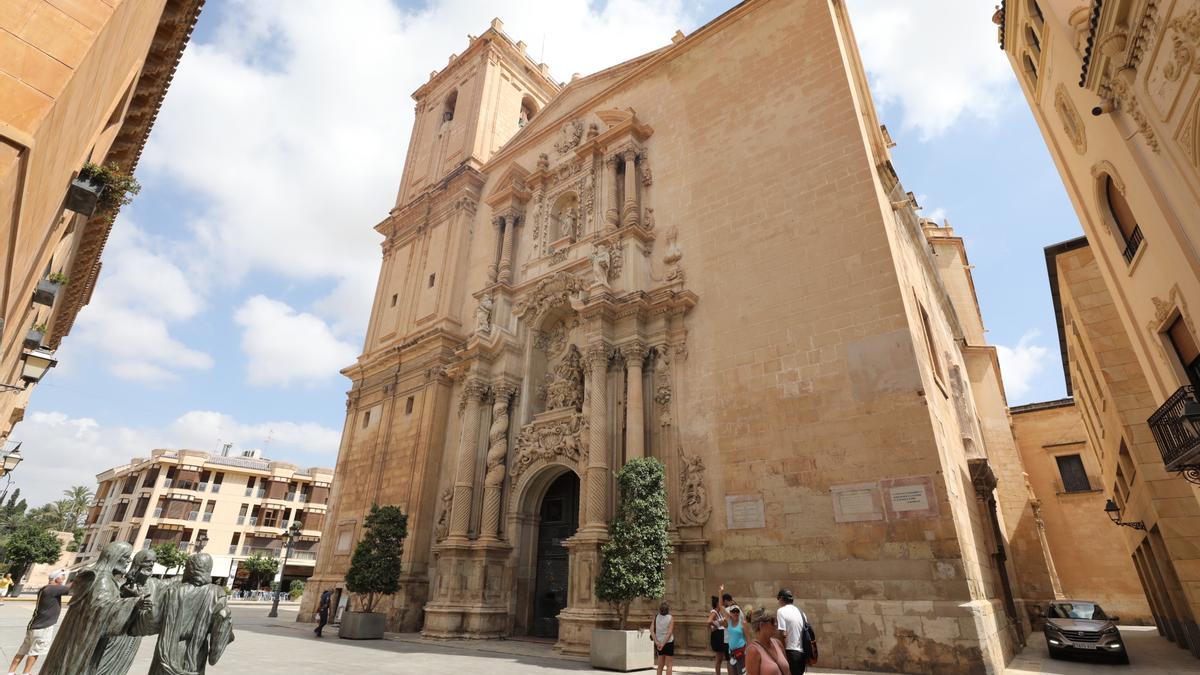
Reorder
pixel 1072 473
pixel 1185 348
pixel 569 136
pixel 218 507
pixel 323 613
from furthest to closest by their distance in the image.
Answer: pixel 218 507 → pixel 1072 473 → pixel 569 136 → pixel 323 613 → pixel 1185 348

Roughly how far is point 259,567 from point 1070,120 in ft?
182

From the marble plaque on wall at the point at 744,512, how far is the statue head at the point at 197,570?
9.55 metres

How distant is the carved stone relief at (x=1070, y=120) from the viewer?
453 inches

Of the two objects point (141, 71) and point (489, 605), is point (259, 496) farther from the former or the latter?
point (141, 71)

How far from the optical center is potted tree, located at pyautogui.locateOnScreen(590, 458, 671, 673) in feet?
33.3

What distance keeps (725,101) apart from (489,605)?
49.7 feet

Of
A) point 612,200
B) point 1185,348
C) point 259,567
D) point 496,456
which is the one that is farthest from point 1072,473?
point 259,567

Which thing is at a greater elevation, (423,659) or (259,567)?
(259,567)

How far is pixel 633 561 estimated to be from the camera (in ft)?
→ 35.2

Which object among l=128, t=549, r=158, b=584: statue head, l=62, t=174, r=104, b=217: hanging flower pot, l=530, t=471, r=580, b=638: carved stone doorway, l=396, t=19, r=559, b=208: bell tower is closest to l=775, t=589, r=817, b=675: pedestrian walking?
l=128, t=549, r=158, b=584: statue head

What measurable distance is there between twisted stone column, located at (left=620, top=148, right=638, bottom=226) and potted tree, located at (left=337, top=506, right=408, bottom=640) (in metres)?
10.6

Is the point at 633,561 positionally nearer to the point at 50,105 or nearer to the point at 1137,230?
the point at 50,105

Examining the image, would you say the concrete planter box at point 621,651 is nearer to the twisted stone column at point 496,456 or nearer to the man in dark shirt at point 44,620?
the twisted stone column at point 496,456

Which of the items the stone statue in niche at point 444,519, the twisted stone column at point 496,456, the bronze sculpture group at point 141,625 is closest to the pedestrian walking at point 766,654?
the bronze sculpture group at point 141,625
